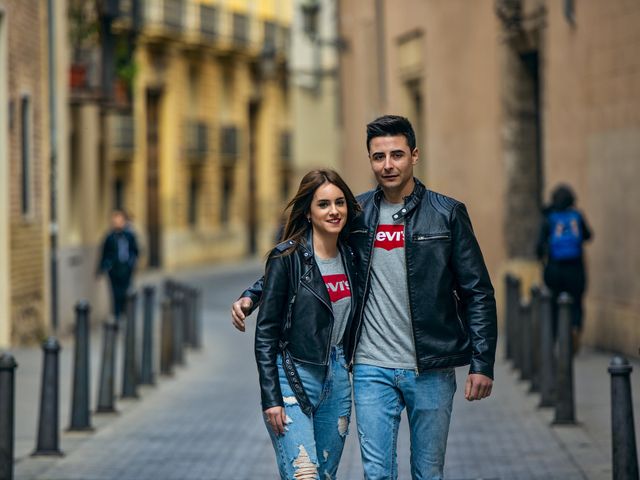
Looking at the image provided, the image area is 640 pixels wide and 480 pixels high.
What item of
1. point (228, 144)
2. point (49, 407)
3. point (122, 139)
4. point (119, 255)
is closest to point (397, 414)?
point (49, 407)

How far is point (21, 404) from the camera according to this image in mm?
13359

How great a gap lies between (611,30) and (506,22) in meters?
3.76

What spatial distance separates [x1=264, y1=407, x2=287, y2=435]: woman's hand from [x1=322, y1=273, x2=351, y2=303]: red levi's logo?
500 mm

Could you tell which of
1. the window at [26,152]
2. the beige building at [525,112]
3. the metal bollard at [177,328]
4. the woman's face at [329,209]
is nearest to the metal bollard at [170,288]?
the metal bollard at [177,328]

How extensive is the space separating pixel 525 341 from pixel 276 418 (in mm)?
8309

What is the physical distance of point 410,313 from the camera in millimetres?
6086

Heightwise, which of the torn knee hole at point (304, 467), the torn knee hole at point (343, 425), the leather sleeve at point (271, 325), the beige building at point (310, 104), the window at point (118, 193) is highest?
the beige building at point (310, 104)

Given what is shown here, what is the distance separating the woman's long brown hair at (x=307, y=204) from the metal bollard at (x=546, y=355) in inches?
244

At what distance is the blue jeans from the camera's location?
6.09 m

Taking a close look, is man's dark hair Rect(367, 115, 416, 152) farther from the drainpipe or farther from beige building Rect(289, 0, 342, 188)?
beige building Rect(289, 0, 342, 188)

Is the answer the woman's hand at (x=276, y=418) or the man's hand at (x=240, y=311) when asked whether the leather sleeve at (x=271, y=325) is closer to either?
the woman's hand at (x=276, y=418)

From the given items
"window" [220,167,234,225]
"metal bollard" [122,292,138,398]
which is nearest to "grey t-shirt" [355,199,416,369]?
"metal bollard" [122,292,138,398]

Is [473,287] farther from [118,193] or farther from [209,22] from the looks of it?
[209,22]

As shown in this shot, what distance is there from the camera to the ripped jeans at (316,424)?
5.98 meters
